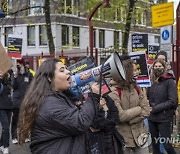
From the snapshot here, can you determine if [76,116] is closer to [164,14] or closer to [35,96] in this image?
[35,96]

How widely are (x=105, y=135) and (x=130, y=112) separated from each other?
42.3 inches

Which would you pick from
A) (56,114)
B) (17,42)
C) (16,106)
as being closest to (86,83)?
(56,114)

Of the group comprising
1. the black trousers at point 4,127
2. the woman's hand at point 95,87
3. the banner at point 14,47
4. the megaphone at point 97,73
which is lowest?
the black trousers at point 4,127

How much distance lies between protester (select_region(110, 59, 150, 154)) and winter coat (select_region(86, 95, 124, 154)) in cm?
89

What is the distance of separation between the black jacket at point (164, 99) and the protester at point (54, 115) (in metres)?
3.23

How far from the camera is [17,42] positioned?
15.1 m

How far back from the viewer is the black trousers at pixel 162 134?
634 cm

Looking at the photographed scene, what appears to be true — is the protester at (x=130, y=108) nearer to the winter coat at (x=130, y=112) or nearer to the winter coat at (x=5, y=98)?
the winter coat at (x=130, y=112)

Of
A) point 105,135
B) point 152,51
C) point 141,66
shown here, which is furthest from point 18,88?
point 152,51

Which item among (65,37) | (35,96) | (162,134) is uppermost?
(65,37)

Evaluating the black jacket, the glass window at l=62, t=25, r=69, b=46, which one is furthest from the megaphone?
the glass window at l=62, t=25, r=69, b=46

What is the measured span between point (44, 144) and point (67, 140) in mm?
174

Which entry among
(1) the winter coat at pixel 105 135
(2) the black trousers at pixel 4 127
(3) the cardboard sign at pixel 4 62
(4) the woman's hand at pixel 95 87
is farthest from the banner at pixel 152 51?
(4) the woman's hand at pixel 95 87

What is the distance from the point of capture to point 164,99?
248 inches
